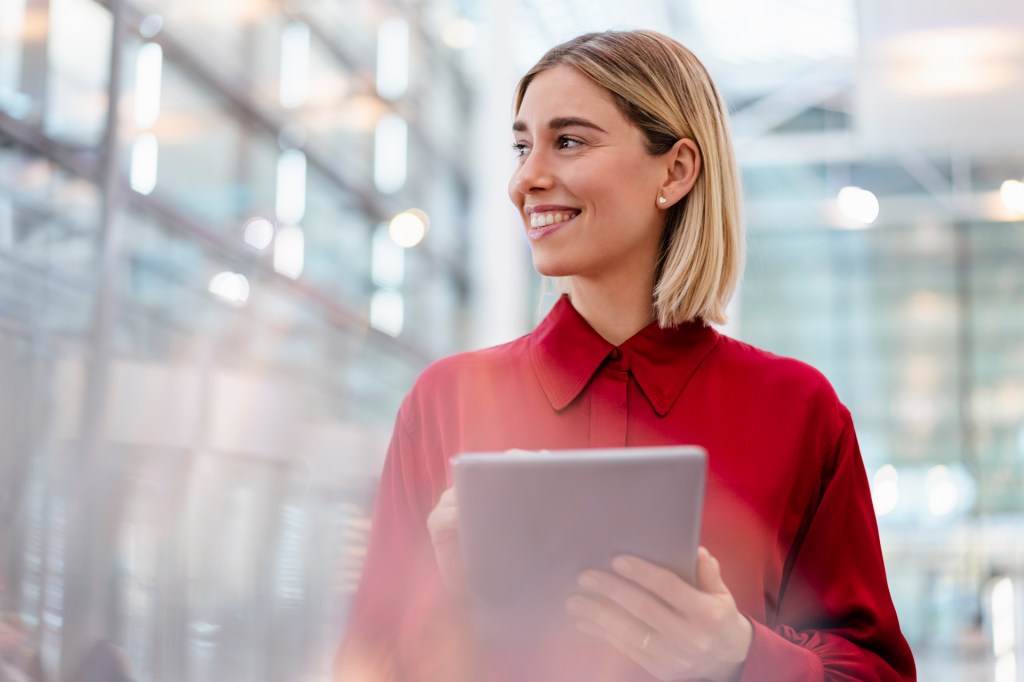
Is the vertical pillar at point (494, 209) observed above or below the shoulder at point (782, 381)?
above

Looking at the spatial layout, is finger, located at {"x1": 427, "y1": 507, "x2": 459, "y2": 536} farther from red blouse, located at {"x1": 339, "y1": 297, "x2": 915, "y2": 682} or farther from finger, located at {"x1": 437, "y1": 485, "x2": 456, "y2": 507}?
red blouse, located at {"x1": 339, "y1": 297, "x2": 915, "y2": 682}

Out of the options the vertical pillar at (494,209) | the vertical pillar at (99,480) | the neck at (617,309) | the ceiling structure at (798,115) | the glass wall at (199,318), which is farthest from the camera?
the ceiling structure at (798,115)

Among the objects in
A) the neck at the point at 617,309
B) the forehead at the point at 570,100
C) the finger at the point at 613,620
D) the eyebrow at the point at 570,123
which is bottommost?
the finger at the point at 613,620

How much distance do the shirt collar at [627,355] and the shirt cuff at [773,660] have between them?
0.35 metres

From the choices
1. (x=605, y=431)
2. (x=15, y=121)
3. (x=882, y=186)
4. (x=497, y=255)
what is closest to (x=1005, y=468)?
(x=882, y=186)

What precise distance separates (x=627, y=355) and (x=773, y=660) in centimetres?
48

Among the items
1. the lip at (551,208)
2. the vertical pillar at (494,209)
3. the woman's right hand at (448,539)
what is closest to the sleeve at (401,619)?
the woman's right hand at (448,539)

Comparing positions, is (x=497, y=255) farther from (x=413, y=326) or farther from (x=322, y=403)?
(x=322, y=403)

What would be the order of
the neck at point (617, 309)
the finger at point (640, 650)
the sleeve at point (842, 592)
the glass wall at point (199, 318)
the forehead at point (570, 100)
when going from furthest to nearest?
the glass wall at point (199, 318) < the neck at point (617, 309) < the forehead at point (570, 100) < the sleeve at point (842, 592) < the finger at point (640, 650)

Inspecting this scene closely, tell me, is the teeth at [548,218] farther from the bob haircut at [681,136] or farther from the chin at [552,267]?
the bob haircut at [681,136]

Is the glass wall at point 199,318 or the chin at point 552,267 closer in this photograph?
the chin at point 552,267

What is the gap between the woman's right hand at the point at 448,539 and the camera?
1.39m

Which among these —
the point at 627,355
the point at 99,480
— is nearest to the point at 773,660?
the point at 627,355

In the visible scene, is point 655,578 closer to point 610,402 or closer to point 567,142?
point 610,402
